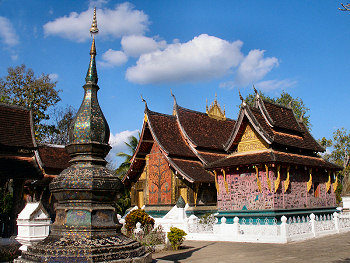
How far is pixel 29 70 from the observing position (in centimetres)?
3372

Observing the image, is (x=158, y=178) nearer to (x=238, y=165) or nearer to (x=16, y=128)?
(x=238, y=165)

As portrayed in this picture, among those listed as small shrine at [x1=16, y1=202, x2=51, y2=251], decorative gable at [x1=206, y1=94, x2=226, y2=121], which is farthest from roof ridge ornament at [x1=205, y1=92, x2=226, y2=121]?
small shrine at [x1=16, y1=202, x2=51, y2=251]

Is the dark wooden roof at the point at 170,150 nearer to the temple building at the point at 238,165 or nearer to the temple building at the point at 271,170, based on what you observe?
the temple building at the point at 238,165

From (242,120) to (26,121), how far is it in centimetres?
1124

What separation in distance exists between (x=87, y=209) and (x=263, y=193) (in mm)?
12618

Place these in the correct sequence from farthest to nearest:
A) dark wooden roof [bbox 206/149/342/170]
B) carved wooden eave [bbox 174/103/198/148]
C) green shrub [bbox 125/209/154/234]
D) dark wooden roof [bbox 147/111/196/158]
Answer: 1. carved wooden eave [bbox 174/103/198/148]
2. dark wooden roof [bbox 147/111/196/158]
3. dark wooden roof [bbox 206/149/342/170]
4. green shrub [bbox 125/209/154/234]

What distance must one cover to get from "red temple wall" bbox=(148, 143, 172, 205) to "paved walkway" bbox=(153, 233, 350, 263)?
334 inches

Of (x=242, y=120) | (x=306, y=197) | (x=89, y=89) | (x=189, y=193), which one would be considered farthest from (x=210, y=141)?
(x=89, y=89)

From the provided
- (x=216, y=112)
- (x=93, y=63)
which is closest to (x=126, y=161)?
(x=216, y=112)

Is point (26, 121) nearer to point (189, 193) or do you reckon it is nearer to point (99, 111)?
point (189, 193)

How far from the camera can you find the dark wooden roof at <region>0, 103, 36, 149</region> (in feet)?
57.4

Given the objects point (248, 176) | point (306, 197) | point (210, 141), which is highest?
point (210, 141)

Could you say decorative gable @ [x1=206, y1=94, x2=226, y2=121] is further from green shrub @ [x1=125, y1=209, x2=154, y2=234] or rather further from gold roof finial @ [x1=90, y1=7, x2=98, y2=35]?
gold roof finial @ [x1=90, y1=7, x2=98, y2=35]

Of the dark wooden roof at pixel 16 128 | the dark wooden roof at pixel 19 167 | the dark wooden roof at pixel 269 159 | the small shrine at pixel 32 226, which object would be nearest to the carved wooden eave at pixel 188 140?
the dark wooden roof at pixel 269 159
